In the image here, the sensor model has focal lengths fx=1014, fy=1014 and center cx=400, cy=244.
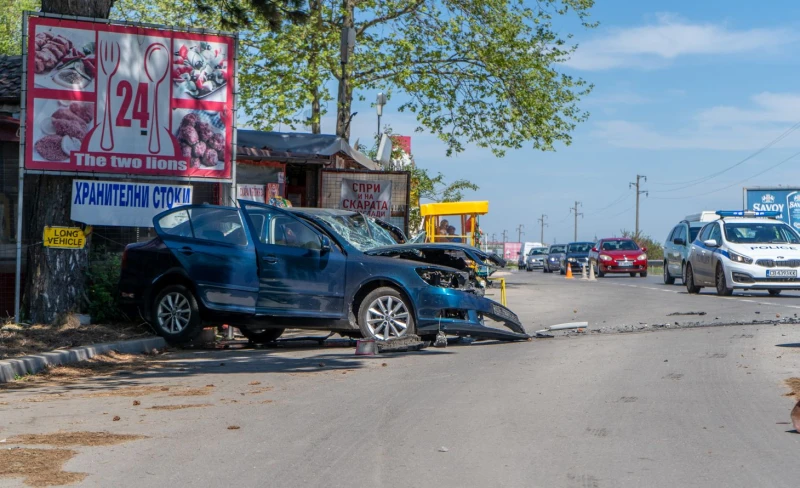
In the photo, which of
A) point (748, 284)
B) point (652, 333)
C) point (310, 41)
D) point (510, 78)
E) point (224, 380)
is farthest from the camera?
point (510, 78)

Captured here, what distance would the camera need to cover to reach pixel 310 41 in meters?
27.7

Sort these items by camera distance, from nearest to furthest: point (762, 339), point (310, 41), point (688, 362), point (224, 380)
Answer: point (224, 380) → point (688, 362) → point (762, 339) → point (310, 41)

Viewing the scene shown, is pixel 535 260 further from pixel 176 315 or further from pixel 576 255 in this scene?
pixel 176 315

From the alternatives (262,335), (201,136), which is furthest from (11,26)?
(262,335)

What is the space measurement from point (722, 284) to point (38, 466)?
18.4 m

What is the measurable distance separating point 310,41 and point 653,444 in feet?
75.0

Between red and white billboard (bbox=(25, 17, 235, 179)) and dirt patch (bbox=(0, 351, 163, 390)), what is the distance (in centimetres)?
318

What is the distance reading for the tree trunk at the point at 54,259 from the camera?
13.1 meters

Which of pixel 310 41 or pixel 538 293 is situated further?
pixel 310 41

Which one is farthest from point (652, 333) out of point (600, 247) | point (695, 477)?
point (600, 247)

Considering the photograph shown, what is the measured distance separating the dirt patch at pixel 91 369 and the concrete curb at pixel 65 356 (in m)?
0.06

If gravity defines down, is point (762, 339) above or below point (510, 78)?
below

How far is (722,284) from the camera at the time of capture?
71.5 feet

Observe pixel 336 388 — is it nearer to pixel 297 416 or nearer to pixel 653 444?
pixel 297 416
